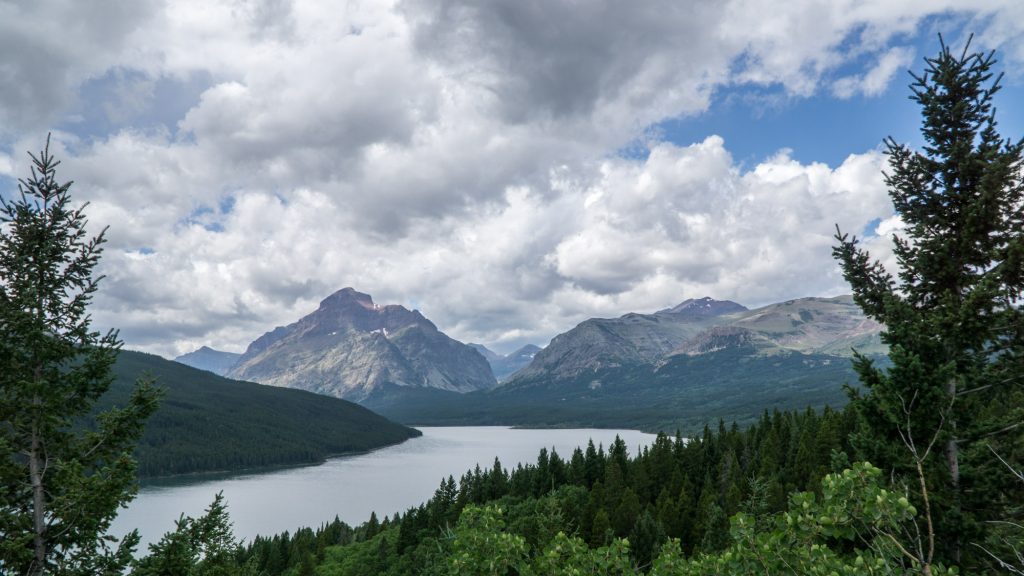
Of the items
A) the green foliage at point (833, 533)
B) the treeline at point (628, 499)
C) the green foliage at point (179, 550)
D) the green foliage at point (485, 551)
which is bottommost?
the treeline at point (628, 499)

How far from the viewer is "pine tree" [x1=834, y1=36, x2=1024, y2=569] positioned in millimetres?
13320

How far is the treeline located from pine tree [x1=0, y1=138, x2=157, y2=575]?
109ft

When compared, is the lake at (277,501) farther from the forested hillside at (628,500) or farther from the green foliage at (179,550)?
the green foliage at (179,550)

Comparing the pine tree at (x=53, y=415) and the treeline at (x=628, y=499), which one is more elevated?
the pine tree at (x=53, y=415)

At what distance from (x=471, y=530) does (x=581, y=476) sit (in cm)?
9389

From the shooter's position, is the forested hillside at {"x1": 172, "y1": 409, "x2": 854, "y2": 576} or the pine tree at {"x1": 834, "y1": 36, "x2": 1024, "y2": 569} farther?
the forested hillside at {"x1": 172, "y1": 409, "x2": 854, "y2": 576}

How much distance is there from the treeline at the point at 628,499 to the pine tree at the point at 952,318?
37.5 m

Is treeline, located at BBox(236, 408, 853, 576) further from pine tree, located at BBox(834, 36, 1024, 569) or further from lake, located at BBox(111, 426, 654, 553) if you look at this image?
pine tree, located at BBox(834, 36, 1024, 569)

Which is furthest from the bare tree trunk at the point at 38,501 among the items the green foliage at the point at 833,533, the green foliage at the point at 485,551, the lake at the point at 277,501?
the lake at the point at 277,501

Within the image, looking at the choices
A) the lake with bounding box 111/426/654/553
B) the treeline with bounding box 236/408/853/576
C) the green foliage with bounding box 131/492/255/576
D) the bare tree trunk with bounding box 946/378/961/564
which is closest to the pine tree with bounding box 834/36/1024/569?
the bare tree trunk with bounding box 946/378/961/564

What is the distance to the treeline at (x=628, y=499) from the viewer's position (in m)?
55.8

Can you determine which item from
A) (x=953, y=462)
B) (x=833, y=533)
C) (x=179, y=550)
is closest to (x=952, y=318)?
(x=953, y=462)

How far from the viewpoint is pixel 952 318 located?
13898mm

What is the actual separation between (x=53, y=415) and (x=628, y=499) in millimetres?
64586
